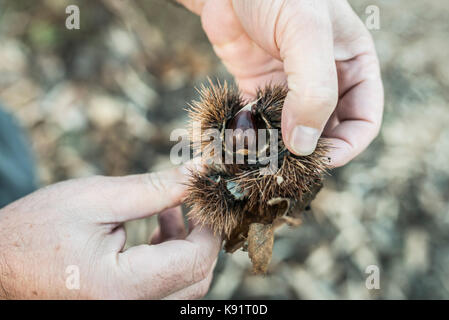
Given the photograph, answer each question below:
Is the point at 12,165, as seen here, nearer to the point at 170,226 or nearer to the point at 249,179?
the point at 170,226

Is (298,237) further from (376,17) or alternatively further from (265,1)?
(376,17)

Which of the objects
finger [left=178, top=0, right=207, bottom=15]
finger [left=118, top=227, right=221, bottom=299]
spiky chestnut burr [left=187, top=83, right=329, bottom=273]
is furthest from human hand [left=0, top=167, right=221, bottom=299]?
finger [left=178, top=0, right=207, bottom=15]

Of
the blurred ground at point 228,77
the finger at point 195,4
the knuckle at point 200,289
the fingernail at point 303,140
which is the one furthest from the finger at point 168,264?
the finger at point 195,4

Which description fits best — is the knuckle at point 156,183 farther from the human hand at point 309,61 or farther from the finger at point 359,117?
the finger at point 359,117

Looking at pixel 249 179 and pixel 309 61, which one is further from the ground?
pixel 309 61

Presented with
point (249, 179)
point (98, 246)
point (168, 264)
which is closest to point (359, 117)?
point (249, 179)
